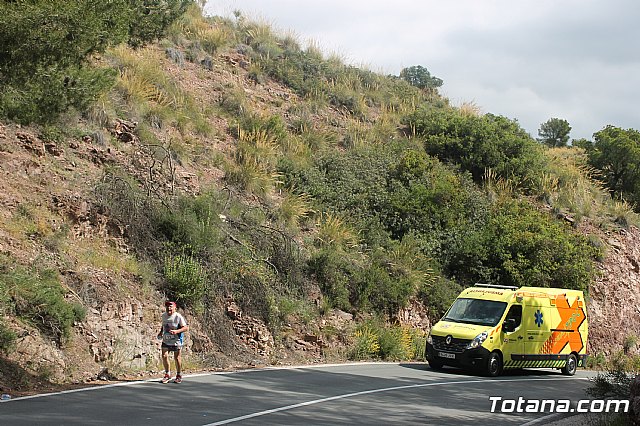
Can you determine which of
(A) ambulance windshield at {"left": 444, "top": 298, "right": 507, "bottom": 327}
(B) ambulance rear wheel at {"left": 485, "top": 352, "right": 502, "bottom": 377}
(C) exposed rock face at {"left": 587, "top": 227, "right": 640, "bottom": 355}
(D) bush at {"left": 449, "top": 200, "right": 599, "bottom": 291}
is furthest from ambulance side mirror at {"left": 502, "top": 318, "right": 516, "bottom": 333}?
(C) exposed rock face at {"left": 587, "top": 227, "right": 640, "bottom": 355}

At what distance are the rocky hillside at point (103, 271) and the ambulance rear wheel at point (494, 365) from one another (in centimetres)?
485

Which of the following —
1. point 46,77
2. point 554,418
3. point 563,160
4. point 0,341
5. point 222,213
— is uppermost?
point 563,160

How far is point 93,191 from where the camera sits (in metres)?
21.8

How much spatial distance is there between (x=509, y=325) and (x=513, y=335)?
0.29 metres

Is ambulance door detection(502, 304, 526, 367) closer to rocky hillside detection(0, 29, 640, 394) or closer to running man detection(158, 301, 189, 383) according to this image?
rocky hillside detection(0, 29, 640, 394)

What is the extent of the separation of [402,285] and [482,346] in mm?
7182

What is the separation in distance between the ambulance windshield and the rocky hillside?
3.83 m

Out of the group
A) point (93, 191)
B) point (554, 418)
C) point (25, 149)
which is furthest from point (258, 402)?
point (25, 149)

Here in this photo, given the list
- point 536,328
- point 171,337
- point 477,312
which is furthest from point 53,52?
point 536,328

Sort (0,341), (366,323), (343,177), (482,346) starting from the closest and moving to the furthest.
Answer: (0,341)
(482,346)
(366,323)
(343,177)

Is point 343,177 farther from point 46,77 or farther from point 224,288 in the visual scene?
point 46,77

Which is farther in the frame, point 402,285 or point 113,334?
point 402,285

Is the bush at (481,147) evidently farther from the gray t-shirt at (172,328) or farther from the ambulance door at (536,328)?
the gray t-shirt at (172,328)

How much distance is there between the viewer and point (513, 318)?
846 inches
